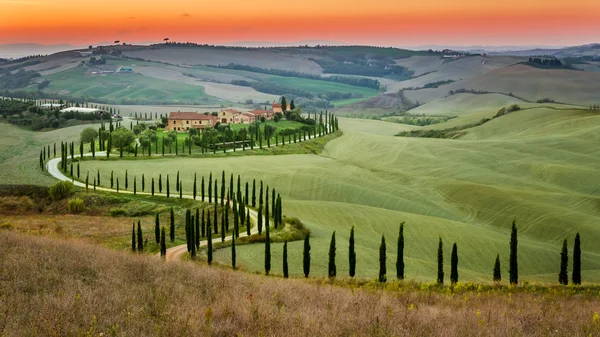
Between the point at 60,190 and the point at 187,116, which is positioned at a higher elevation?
the point at 187,116

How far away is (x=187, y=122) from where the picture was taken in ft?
463

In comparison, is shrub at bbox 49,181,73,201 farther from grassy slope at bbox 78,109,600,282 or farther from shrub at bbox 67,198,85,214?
grassy slope at bbox 78,109,600,282

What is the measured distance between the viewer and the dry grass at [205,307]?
1705 centimetres

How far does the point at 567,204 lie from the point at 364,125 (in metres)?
119

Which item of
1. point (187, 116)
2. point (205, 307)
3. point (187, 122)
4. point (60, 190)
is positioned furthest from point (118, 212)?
point (187, 116)

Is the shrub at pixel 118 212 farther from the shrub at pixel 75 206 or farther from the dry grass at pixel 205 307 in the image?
the dry grass at pixel 205 307

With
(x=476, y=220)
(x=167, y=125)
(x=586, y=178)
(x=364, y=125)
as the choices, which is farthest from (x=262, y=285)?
(x=364, y=125)

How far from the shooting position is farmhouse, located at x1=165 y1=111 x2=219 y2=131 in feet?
458

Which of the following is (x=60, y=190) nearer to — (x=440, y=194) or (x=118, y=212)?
(x=118, y=212)

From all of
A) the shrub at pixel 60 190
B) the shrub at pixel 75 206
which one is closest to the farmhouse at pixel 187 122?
the shrub at pixel 60 190

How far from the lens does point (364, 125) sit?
192 meters

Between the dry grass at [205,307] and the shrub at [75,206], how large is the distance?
46901 millimetres

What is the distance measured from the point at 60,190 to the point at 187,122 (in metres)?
65.9

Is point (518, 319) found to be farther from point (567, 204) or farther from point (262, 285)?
point (567, 204)
